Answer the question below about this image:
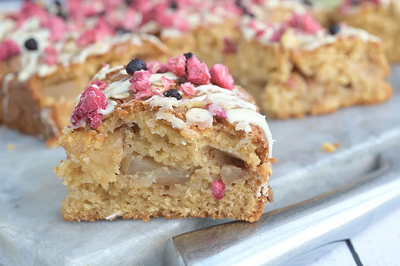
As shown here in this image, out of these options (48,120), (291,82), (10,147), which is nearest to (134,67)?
(48,120)

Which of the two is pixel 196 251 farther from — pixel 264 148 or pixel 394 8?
→ pixel 394 8

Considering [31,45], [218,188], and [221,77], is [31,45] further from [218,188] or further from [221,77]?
[218,188]

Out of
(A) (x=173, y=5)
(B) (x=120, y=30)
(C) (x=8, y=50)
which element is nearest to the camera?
(C) (x=8, y=50)

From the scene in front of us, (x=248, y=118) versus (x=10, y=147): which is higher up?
(x=10, y=147)

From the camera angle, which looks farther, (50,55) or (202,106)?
A: (50,55)

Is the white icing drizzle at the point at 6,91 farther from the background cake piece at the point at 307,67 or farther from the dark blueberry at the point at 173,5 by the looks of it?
the background cake piece at the point at 307,67

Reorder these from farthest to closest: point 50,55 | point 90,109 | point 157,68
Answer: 1. point 50,55
2. point 157,68
3. point 90,109

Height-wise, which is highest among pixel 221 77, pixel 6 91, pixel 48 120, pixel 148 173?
pixel 6 91

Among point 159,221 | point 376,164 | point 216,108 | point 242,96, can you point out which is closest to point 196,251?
point 159,221
